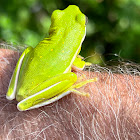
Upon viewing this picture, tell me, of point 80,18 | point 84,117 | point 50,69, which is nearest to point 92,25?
point 80,18

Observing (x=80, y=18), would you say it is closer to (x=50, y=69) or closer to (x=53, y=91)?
(x=50, y=69)

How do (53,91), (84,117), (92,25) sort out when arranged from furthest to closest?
(92,25) → (53,91) → (84,117)

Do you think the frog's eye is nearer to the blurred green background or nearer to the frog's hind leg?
the frog's hind leg

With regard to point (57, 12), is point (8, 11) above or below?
above

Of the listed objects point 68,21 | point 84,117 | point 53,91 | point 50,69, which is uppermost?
point 68,21

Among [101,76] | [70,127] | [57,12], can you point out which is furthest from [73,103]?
[57,12]

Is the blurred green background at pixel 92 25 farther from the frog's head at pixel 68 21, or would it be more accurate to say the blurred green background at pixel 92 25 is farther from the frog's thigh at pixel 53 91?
the frog's thigh at pixel 53 91

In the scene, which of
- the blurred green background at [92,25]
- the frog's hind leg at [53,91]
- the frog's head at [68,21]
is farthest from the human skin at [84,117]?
the blurred green background at [92,25]

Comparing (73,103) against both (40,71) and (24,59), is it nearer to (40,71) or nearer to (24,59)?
(40,71)
